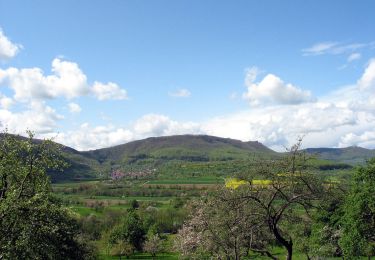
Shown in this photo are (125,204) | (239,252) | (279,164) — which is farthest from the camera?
(125,204)

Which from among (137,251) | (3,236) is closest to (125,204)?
(137,251)

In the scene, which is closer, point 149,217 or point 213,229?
point 213,229

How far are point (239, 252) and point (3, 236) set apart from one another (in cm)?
1831

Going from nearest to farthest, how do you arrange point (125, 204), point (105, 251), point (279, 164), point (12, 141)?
point (12, 141) < point (279, 164) < point (105, 251) < point (125, 204)

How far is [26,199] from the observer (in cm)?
2153

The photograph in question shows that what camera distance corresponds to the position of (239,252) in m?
31.6

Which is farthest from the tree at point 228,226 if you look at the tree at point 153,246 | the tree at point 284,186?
the tree at point 153,246

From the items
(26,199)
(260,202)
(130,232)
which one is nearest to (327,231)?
(260,202)

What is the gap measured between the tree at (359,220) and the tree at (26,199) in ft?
90.5

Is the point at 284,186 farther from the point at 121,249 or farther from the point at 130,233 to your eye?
the point at 130,233

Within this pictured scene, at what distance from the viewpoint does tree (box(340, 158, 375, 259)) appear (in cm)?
3781

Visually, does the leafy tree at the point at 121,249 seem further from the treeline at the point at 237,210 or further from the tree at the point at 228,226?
the tree at the point at 228,226

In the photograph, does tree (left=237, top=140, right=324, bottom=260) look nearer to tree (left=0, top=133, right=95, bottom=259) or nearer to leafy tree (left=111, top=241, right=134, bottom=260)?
tree (left=0, top=133, right=95, bottom=259)

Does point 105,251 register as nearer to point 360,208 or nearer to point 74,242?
point 74,242
